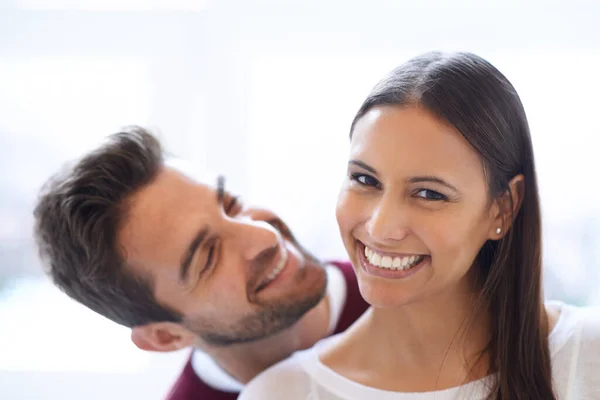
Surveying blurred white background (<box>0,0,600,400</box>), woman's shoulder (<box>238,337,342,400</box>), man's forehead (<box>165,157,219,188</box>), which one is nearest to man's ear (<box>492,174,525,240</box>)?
woman's shoulder (<box>238,337,342,400</box>)

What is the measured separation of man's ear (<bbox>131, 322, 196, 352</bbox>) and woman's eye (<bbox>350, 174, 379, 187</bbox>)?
591 mm

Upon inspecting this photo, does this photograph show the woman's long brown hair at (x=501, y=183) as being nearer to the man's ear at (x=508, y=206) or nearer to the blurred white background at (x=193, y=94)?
the man's ear at (x=508, y=206)

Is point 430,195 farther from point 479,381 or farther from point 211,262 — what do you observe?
point 211,262

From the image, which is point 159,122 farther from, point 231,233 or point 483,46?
point 483,46

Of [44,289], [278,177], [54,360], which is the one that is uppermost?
[278,177]

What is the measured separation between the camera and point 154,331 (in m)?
1.58

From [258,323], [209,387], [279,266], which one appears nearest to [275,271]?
[279,266]

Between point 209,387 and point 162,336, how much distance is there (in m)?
0.19

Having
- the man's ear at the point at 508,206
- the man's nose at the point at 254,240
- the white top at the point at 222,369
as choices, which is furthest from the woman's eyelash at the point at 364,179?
the white top at the point at 222,369

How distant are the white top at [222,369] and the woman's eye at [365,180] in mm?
487

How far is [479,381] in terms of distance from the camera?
1.28 meters

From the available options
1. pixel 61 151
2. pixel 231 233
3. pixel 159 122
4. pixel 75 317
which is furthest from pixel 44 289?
pixel 231 233

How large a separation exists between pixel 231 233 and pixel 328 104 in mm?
746

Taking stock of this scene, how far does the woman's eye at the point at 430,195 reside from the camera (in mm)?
1154
